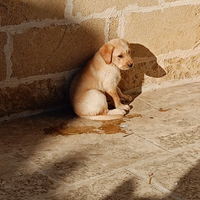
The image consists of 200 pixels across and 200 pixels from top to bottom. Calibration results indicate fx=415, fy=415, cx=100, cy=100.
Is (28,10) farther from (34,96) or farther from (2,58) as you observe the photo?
(34,96)

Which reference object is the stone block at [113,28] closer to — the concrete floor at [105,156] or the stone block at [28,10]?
the stone block at [28,10]

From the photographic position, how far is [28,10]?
412cm

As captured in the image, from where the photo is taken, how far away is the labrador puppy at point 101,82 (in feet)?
14.4

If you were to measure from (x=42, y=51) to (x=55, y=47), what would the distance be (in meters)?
0.15

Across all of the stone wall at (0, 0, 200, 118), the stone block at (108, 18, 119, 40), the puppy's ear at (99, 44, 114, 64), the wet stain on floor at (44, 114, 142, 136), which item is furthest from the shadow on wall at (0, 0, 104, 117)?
the wet stain on floor at (44, 114, 142, 136)

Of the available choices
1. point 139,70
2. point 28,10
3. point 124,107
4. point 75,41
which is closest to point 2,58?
point 28,10

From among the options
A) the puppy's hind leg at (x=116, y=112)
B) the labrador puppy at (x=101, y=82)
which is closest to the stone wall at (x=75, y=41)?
the labrador puppy at (x=101, y=82)

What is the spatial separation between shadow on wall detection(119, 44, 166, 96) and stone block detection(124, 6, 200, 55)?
0.08 m

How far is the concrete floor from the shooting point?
10.2 ft

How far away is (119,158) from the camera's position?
3607 mm

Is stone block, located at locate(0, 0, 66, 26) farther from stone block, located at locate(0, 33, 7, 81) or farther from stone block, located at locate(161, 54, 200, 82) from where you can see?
stone block, located at locate(161, 54, 200, 82)

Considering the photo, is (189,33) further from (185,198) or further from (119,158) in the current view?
(185,198)

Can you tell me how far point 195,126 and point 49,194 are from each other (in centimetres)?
188

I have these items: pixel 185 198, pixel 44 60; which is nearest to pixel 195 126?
pixel 185 198
